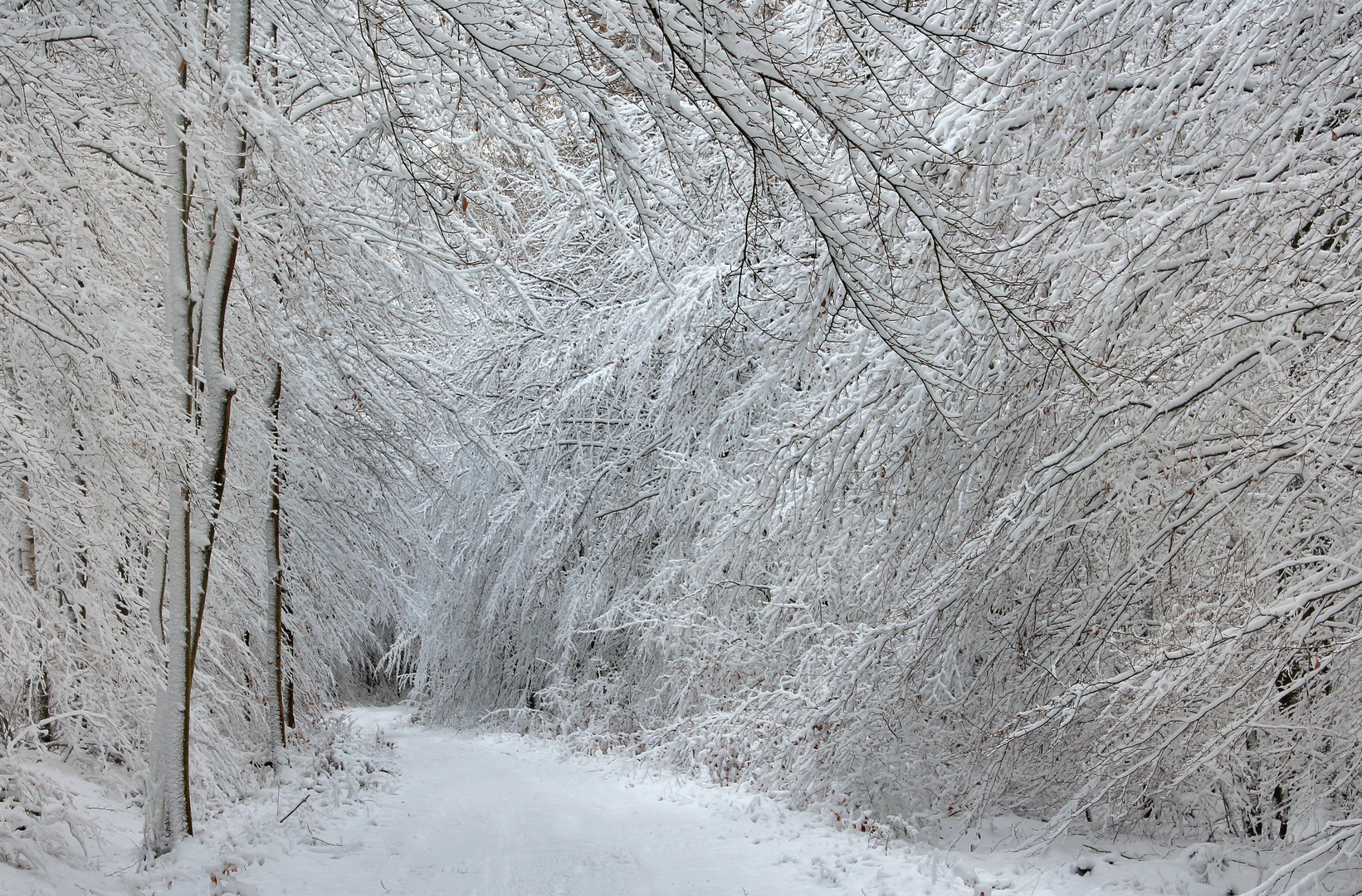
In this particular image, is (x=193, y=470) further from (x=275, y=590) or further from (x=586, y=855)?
(x=275, y=590)

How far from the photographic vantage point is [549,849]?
23.0 feet

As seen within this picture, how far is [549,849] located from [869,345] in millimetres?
4309

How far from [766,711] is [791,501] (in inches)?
103

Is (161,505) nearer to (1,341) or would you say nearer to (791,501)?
(1,341)

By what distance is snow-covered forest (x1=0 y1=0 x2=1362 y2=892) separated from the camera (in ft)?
13.2

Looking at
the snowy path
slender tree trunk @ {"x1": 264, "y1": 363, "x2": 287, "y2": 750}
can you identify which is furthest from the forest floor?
slender tree trunk @ {"x1": 264, "y1": 363, "x2": 287, "y2": 750}

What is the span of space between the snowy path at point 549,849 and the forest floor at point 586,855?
2 centimetres

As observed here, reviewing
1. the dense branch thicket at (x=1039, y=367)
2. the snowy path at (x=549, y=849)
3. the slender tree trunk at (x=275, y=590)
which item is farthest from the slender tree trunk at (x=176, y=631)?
the slender tree trunk at (x=275, y=590)

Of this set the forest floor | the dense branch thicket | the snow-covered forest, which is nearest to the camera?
the dense branch thicket

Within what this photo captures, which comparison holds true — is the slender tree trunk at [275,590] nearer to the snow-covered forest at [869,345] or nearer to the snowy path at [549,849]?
the snow-covered forest at [869,345]

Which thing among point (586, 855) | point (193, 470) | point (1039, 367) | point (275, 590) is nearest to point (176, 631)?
point (193, 470)

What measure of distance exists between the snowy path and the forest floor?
20mm

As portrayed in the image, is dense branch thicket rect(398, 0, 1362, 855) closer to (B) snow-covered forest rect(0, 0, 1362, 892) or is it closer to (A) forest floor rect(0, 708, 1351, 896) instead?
(B) snow-covered forest rect(0, 0, 1362, 892)

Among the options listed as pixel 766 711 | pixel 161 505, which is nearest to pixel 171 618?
pixel 161 505
